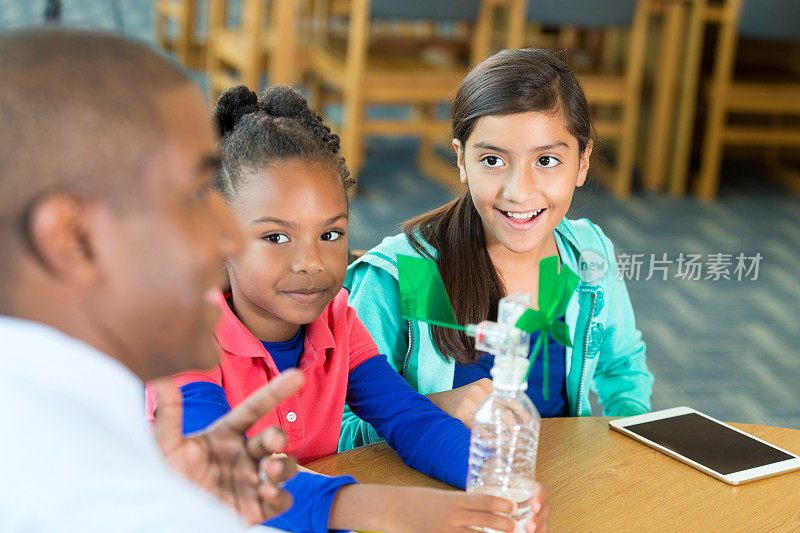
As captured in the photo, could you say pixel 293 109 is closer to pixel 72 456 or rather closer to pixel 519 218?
pixel 519 218

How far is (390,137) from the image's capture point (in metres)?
5.21

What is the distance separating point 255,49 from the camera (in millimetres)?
4043

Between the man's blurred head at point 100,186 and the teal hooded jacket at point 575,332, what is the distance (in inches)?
30.0

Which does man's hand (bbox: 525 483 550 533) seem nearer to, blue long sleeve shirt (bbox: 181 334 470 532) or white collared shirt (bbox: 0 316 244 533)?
blue long sleeve shirt (bbox: 181 334 470 532)

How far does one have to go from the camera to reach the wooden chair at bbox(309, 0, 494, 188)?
3.77 metres

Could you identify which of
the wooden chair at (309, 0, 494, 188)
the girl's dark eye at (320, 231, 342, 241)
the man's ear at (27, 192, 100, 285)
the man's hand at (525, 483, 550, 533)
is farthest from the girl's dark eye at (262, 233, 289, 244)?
the wooden chair at (309, 0, 494, 188)

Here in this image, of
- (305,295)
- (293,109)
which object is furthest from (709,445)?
(293,109)

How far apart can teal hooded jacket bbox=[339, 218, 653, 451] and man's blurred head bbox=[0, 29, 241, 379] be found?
30.0 inches

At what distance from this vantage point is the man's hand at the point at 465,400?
4.08ft

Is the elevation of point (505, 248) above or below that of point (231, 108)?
below

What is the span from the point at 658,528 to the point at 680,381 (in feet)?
6.00

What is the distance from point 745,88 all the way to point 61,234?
4084 millimetres

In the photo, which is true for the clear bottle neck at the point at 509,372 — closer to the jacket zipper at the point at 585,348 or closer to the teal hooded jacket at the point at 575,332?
the teal hooded jacket at the point at 575,332

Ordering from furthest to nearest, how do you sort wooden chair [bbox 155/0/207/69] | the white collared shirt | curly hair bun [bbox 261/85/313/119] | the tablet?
wooden chair [bbox 155/0/207/69] → curly hair bun [bbox 261/85/313/119] → the tablet → the white collared shirt
